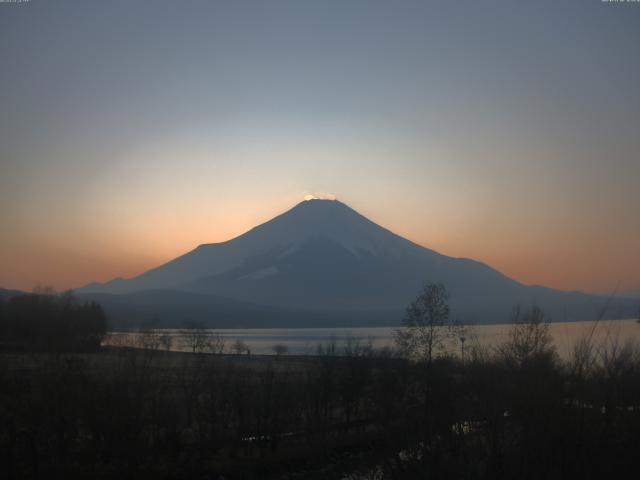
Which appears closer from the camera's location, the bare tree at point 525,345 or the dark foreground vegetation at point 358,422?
the dark foreground vegetation at point 358,422

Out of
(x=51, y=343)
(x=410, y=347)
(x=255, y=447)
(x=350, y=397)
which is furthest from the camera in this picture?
(x=51, y=343)

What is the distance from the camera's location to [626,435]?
23.4 feet

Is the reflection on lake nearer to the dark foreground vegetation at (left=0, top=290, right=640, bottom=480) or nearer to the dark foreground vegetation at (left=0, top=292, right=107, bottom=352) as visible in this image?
the dark foreground vegetation at (left=0, top=290, right=640, bottom=480)

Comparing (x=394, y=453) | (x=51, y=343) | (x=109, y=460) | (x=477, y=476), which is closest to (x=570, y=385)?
(x=477, y=476)

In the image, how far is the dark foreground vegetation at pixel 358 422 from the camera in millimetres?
7027

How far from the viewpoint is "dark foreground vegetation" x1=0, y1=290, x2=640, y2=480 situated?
703 centimetres

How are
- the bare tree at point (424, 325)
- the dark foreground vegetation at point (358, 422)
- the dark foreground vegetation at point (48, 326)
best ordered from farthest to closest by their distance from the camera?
the dark foreground vegetation at point (48, 326) → the bare tree at point (424, 325) → the dark foreground vegetation at point (358, 422)

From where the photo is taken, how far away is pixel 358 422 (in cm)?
2253

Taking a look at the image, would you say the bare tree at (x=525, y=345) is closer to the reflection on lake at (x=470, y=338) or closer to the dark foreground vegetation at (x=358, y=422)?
the dark foreground vegetation at (x=358, y=422)

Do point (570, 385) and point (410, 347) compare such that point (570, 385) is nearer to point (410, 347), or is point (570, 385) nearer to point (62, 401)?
point (62, 401)

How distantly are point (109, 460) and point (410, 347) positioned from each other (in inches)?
524

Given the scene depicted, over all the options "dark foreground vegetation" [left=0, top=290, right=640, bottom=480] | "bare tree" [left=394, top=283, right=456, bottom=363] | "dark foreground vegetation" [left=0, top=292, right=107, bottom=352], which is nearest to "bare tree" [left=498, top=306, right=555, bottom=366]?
"dark foreground vegetation" [left=0, top=290, right=640, bottom=480]

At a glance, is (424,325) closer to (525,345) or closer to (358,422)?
(358,422)

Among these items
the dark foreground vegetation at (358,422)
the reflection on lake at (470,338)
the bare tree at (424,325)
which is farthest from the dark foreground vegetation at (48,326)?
the bare tree at (424,325)
